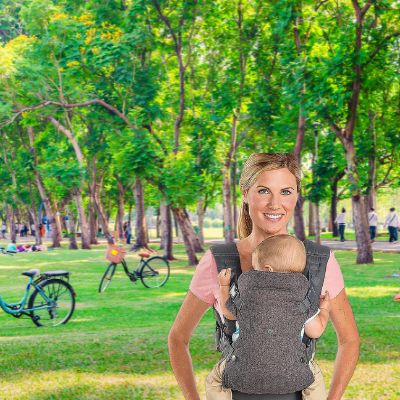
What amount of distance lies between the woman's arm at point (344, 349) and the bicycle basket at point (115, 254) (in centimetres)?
1764

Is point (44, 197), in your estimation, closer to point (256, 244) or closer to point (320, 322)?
point (256, 244)

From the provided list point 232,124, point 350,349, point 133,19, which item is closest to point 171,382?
point 350,349

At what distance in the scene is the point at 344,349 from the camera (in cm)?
284

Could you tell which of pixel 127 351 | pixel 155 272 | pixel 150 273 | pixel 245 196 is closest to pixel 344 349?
pixel 245 196

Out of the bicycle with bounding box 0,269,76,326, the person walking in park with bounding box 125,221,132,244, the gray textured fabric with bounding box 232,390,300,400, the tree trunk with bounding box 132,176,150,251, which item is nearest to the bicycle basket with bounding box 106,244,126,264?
the bicycle with bounding box 0,269,76,326

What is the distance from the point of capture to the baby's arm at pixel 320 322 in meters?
2.57

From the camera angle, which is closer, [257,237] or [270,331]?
[270,331]

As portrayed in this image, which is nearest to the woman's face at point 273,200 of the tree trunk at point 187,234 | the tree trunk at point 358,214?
the tree trunk at point 358,214

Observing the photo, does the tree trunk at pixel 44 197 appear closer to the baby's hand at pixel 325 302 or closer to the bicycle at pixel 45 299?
the bicycle at pixel 45 299

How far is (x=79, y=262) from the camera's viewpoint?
3438 cm

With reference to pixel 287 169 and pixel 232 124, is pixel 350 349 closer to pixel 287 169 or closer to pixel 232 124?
pixel 287 169

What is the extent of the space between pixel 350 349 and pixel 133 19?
26270 millimetres

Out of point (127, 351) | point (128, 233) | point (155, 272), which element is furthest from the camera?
point (128, 233)

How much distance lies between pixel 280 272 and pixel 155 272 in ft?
61.1
